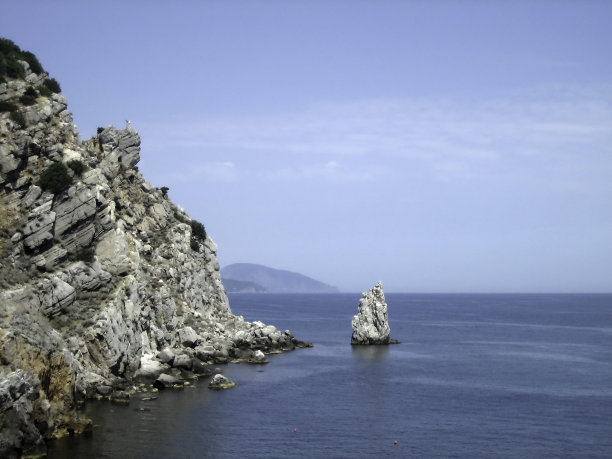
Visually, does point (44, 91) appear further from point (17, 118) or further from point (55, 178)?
point (55, 178)

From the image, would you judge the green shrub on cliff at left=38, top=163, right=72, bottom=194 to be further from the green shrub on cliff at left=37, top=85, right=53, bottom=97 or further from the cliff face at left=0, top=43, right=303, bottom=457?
the green shrub on cliff at left=37, top=85, right=53, bottom=97

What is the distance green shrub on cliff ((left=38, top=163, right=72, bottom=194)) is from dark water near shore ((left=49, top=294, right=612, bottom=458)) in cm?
2711

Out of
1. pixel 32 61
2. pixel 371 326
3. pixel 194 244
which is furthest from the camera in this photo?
pixel 371 326

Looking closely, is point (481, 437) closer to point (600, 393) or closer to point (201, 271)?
point (600, 393)

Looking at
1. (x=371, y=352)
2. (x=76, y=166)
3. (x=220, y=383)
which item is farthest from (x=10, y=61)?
(x=371, y=352)

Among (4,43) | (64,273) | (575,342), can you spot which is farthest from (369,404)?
(575,342)

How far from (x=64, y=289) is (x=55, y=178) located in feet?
46.7

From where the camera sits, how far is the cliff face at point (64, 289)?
52031mm

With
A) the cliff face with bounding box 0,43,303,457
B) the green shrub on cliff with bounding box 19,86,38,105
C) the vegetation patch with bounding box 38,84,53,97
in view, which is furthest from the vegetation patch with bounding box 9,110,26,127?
the vegetation patch with bounding box 38,84,53,97

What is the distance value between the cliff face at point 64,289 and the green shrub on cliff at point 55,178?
12cm

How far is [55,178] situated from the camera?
74625mm

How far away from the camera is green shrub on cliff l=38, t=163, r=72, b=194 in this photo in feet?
244

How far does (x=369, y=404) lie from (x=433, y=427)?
37.9 ft

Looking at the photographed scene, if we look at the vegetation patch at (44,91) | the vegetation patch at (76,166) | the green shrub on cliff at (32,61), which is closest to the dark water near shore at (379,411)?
the vegetation patch at (76,166)
